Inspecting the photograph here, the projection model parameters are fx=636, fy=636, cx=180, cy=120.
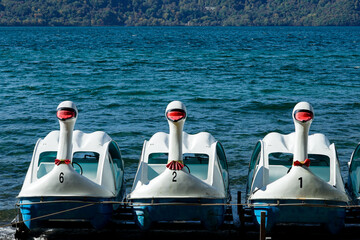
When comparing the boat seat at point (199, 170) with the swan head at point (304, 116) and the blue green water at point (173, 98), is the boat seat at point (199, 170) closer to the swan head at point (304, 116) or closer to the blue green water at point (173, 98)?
the blue green water at point (173, 98)

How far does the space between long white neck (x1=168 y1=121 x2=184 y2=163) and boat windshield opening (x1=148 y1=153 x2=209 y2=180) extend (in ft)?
6.37

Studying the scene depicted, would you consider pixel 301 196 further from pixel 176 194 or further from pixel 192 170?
pixel 192 170

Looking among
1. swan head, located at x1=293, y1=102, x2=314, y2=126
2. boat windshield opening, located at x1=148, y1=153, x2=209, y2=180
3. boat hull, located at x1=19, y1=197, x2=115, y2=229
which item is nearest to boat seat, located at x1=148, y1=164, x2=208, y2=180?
boat windshield opening, located at x1=148, y1=153, x2=209, y2=180

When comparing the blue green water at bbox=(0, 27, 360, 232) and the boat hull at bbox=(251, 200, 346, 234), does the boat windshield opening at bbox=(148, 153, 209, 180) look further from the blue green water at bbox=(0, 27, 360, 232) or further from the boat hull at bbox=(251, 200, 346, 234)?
the blue green water at bbox=(0, 27, 360, 232)

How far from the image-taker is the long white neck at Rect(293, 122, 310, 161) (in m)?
9.82

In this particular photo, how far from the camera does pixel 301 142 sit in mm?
9875

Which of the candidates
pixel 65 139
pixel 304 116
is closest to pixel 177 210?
pixel 65 139

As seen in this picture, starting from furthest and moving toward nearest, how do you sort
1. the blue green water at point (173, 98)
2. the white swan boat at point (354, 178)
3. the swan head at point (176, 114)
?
the blue green water at point (173, 98) → the white swan boat at point (354, 178) → the swan head at point (176, 114)

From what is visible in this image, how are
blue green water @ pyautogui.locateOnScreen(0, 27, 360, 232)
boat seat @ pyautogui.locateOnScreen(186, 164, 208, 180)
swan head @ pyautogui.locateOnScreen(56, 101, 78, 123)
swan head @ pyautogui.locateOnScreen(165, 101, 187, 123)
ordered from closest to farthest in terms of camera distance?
1. swan head @ pyautogui.locateOnScreen(165, 101, 187, 123)
2. swan head @ pyautogui.locateOnScreen(56, 101, 78, 123)
3. boat seat @ pyautogui.locateOnScreen(186, 164, 208, 180)
4. blue green water @ pyautogui.locateOnScreen(0, 27, 360, 232)

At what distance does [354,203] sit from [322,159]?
111 cm

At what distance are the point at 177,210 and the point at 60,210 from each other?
1.81 m

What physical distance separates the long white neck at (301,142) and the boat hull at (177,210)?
145cm

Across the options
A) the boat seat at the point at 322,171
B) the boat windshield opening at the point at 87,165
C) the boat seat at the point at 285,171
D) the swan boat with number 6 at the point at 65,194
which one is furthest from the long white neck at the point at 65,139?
the boat seat at the point at 322,171

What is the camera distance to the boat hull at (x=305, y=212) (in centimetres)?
973
